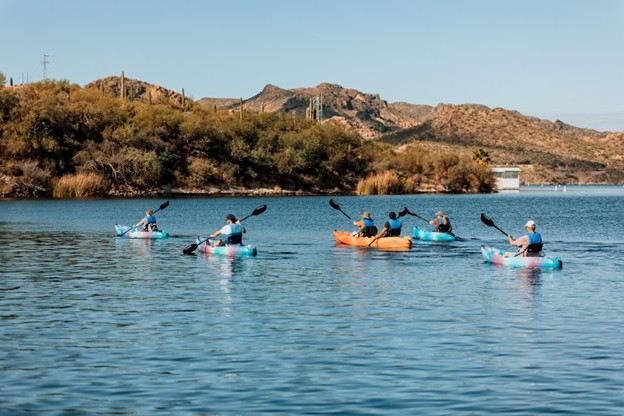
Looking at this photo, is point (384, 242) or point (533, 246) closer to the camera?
point (533, 246)

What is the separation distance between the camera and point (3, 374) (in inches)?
571

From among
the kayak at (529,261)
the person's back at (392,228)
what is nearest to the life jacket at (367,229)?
the person's back at (392,228)

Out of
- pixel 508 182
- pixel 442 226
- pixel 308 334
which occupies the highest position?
pixel 508 182

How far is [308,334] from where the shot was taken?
17.9 m

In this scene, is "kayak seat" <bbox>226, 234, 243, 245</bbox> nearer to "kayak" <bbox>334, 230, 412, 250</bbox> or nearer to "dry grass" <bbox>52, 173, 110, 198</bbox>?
"kayak" <bbox>334, 230, 412, 250</bbox>

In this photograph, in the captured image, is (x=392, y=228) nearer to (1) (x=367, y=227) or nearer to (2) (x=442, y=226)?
(1) (x=367, y=227)

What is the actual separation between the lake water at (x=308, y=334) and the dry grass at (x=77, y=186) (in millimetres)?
64015

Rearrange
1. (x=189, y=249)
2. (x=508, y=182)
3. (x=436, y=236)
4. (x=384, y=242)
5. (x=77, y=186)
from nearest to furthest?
(x=189, y=249)
(x=384, y=242)
(x=436, y=236)
(x=77, y=186)
(x=508, y=182)

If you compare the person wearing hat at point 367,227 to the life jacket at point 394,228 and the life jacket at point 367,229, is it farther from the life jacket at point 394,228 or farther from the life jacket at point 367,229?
the life jacket at point 394,228

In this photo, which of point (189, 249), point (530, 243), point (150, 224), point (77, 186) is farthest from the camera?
point (77, 186)

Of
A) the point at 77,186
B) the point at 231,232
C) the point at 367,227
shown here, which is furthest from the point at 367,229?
the point at 77,186

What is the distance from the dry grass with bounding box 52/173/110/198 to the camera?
3848 inches

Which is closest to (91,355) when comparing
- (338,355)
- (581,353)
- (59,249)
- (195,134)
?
(338,355)

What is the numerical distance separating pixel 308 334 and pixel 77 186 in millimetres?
84726
